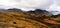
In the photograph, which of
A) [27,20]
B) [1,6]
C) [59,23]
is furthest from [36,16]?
[1,6]

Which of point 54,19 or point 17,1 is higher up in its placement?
point 17,1

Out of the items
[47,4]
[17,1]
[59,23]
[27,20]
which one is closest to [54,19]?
[59,23]

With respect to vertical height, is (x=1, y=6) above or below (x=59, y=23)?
above

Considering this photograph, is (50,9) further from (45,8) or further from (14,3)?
(14,3)

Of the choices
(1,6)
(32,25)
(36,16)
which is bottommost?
(32,25)

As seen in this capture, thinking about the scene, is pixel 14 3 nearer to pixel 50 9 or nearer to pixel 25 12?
pixel 25 12

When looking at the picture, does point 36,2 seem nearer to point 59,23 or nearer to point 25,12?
point 25,12
